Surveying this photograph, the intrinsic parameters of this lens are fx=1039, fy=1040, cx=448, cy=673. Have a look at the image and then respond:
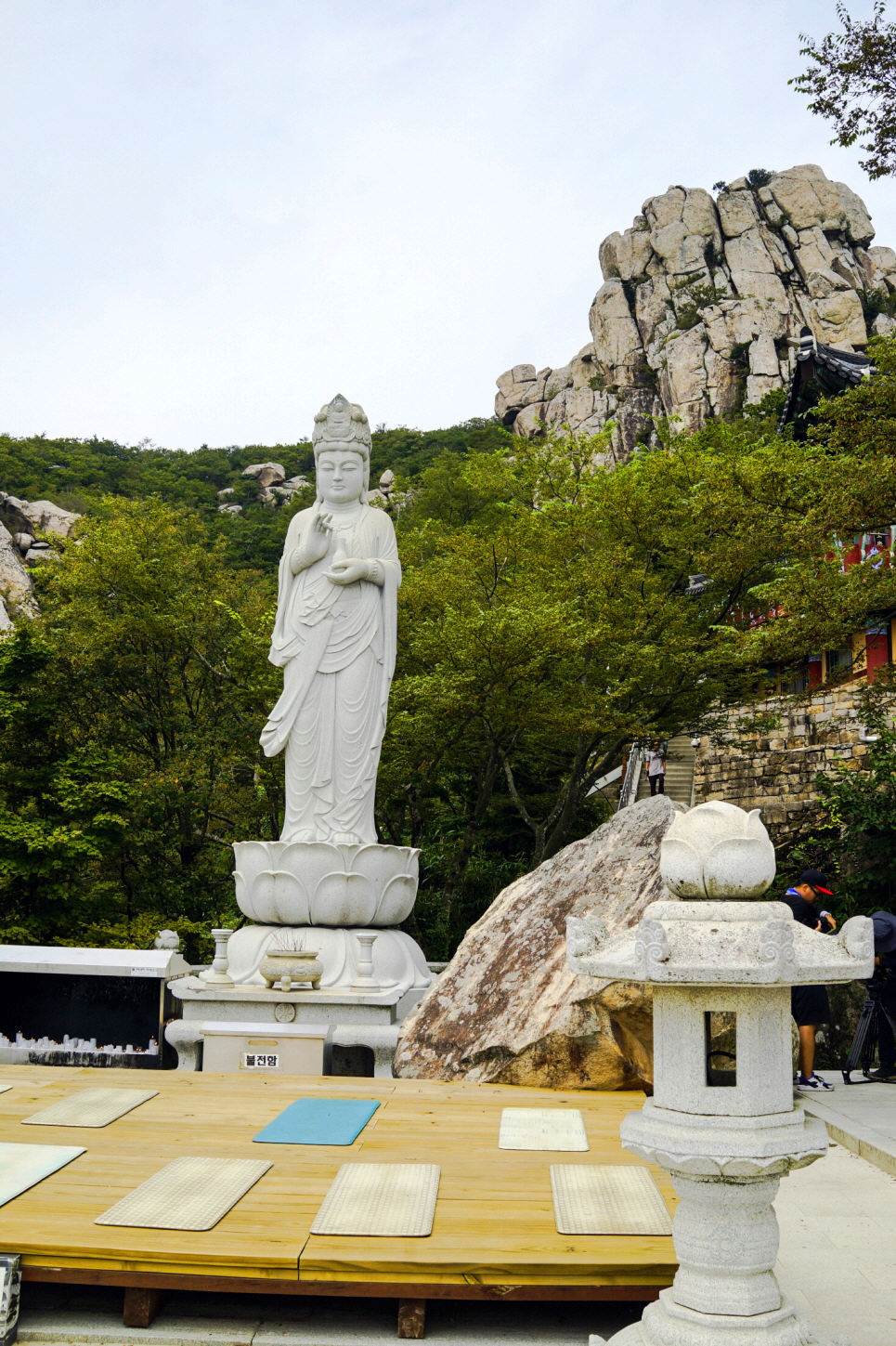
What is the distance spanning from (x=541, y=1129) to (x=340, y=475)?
6.46 metres

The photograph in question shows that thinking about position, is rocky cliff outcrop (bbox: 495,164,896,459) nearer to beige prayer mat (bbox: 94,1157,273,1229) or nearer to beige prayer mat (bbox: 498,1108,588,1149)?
beige prayer mat (bbox: 498,1108,588,1149)

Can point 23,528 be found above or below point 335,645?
above

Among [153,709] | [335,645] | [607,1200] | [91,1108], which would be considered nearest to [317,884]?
[335,645]

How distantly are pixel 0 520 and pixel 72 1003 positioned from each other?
26.3 m

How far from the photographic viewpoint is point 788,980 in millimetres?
2676

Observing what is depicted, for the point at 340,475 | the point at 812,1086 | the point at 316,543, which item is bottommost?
the point at 812,1086

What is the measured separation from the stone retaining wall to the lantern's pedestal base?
12395 mm

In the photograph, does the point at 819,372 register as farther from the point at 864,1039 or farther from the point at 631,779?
the point at 864,1039

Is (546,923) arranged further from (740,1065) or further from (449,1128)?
(740,1065)

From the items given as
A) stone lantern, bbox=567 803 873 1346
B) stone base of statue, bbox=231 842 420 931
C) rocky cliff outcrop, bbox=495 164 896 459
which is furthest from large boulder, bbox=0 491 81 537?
stone lantern, bbox=567 803 873 1346

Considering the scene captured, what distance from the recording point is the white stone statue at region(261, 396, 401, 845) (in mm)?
9047

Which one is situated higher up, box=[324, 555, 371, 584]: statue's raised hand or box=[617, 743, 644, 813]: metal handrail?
box=[324, 555, 371, 584]: statue's raised hand

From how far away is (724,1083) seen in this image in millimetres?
2992

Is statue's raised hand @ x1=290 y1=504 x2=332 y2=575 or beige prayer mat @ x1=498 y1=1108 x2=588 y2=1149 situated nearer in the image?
beige prayer mat @ x1=498 y1=1108 x2=588 y2=1149
